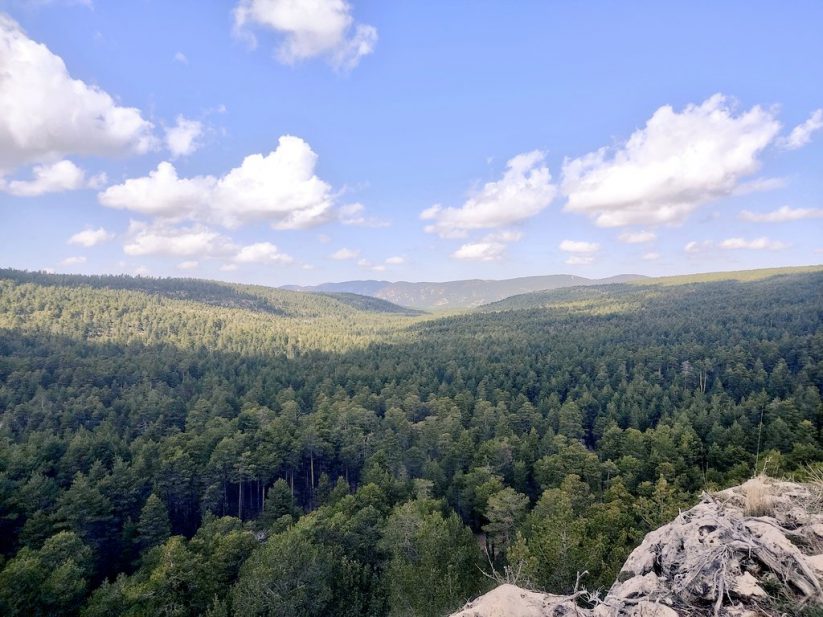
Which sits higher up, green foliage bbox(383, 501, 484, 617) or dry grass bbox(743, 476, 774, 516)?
dry grass bbox(743, 476, 774, 516)

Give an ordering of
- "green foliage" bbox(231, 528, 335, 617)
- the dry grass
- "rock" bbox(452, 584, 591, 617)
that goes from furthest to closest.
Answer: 1. "green foliage" bbox(231, 528, 335, 617)
2. the dry grass
3. "rock" bbox(452, 584, 591, 617)

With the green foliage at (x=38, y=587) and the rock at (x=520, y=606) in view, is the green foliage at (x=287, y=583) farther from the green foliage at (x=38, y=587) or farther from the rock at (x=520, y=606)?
the rock at (x=520, y=606)

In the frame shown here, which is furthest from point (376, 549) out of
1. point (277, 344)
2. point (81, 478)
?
point (277, 344)

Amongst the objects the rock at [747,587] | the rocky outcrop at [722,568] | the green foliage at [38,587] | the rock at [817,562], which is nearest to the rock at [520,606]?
the rocky outcrop at [722,568]

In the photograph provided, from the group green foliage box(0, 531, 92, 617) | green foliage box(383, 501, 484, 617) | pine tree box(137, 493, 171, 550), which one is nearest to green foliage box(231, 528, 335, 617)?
green foliage box(383, 501, 484, 617)

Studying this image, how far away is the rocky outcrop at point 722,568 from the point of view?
6.85 metres

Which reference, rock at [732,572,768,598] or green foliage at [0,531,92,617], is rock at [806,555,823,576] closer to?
rock at [732,572,768,598]

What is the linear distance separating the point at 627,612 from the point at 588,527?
18845 mm

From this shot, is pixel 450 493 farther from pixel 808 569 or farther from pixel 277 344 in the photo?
pixel 277 344

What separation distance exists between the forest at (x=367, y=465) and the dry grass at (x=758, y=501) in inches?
20.0

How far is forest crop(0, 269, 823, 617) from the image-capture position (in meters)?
23.3

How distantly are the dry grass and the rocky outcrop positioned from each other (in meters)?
0.02

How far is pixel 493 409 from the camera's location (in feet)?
182

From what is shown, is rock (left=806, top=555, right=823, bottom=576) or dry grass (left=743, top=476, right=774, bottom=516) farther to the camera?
dry grass (left=743, top=476, right=774, bottom=516)
